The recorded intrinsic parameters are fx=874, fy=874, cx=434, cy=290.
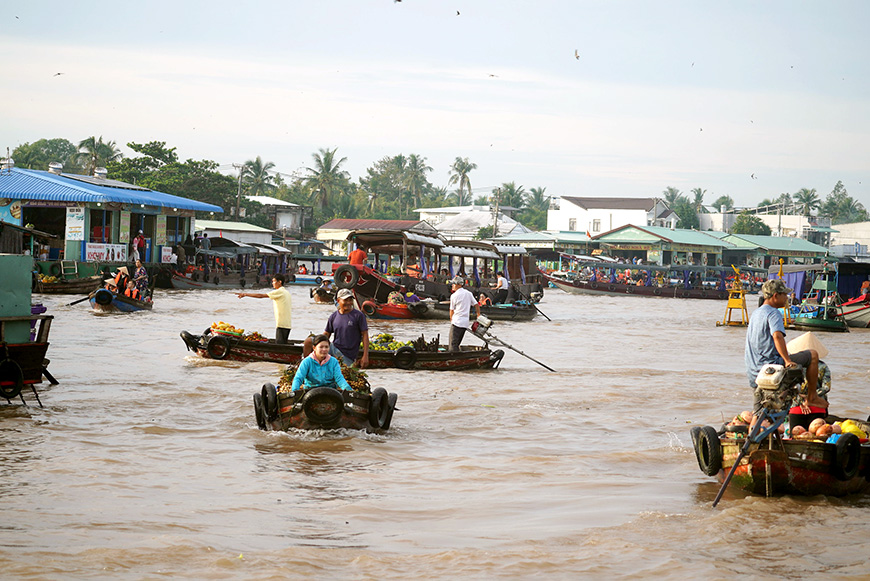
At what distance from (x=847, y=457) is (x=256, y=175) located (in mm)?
68225

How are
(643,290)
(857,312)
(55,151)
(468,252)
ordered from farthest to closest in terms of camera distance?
(55,151)
(643,290)
(468,252)
(857,312)

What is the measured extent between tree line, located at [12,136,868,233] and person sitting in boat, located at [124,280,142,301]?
27373mm

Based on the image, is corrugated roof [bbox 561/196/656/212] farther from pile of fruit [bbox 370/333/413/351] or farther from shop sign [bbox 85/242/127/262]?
pile of fruit [bbox 370/333/413/351]

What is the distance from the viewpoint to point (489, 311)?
93.6ft

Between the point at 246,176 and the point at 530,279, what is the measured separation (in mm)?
37821

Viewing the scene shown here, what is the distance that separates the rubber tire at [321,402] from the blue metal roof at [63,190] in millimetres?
27746

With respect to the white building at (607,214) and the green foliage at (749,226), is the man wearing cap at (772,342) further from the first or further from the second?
the green foliage at (749,226)

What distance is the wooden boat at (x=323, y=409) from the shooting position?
8.90m

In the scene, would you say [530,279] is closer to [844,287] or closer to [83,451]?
[844,287]

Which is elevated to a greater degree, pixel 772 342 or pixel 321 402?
pixel 772 342

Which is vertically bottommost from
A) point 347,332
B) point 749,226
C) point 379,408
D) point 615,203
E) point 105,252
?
point 379,408

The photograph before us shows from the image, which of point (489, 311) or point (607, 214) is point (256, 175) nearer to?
point (607, 214)

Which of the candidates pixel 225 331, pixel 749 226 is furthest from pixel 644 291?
pixel 225 331

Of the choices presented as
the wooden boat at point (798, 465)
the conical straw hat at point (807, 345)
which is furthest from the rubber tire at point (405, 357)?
the conical straw hat at point (807, 345)
